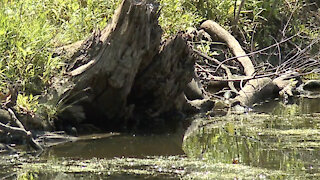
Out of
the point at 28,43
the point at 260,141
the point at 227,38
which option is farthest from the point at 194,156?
the point at 227,38

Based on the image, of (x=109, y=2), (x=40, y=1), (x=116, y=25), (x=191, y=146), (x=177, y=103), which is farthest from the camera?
(x=109, y=2)

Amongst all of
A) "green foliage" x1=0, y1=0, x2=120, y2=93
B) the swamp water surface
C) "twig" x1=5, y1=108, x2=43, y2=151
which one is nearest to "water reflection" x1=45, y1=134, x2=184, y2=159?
the swamp water surface

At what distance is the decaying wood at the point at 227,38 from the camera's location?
1107 centimetres

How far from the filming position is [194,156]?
6.36 meters

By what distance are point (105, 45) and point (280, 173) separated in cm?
254

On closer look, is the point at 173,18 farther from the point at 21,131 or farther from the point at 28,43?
the point at 21,131

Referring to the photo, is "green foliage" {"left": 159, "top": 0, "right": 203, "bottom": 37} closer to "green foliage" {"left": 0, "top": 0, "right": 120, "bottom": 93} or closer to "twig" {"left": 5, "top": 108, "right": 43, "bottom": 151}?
"green foliage" {"left": 0, "top": 0, "right": 120, "bottom": 93}

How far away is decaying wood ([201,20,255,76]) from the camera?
11.1 m

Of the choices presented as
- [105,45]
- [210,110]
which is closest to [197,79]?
[210,110]

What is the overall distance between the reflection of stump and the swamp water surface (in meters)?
0.41

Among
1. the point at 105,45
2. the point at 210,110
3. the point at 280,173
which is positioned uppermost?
the point at 105,45

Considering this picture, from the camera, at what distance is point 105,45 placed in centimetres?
736

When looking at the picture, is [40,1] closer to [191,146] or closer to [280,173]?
[191,146]

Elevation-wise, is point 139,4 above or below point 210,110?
above
